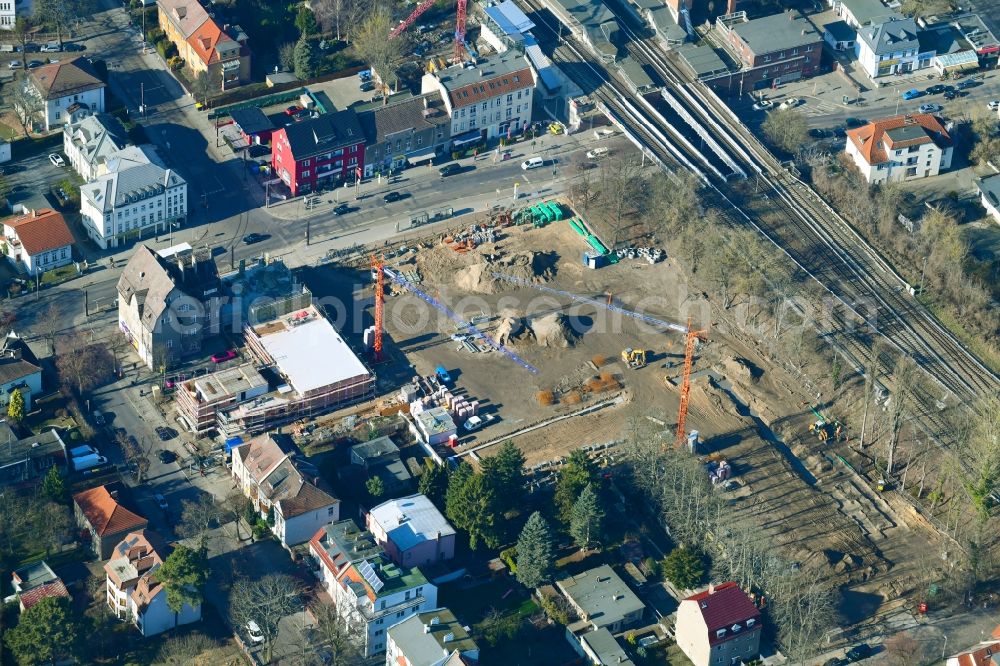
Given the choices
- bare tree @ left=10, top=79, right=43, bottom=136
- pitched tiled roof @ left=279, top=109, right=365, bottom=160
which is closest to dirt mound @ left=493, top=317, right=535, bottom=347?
pitched tiled roof @ left=279, top=109, right=365, bottom=160

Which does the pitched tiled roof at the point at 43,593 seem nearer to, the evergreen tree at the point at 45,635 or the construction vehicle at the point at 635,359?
the evergreen tree at the point at 45,635

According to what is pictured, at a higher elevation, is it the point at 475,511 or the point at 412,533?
the point at 475,511

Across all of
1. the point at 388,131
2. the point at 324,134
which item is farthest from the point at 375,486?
the point at 388,131

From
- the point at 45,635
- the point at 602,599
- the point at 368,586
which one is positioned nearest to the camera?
the point at 45,635

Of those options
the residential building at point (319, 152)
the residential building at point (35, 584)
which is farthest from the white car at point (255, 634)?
the residential building at point (319, 152)

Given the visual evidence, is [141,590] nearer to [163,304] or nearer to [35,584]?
[35,584]

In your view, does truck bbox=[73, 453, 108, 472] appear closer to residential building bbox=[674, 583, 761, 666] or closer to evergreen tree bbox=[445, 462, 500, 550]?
evergreen tree bbox=[445, 462, 500, 550]
